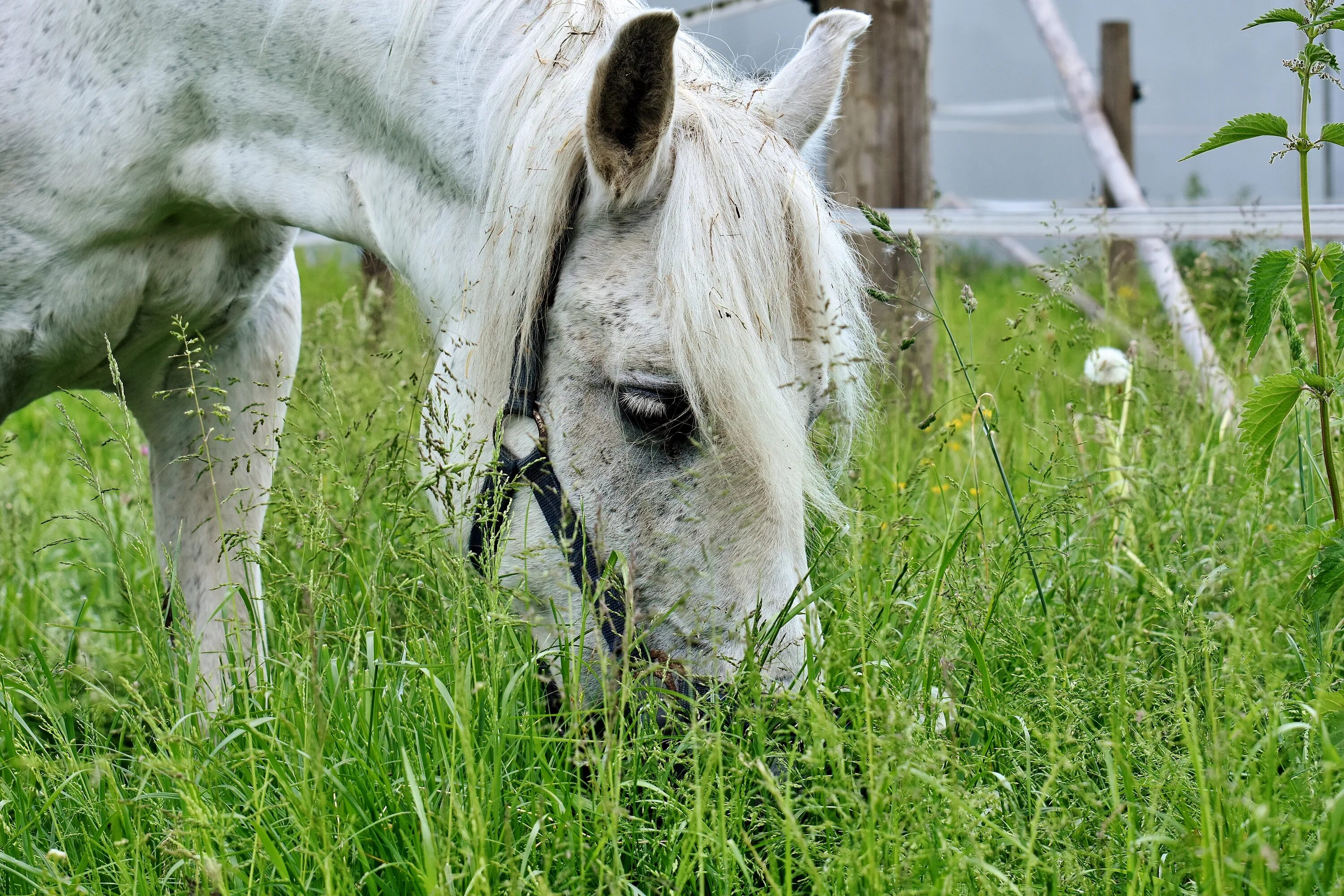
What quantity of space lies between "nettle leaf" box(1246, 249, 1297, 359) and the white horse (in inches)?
22.8

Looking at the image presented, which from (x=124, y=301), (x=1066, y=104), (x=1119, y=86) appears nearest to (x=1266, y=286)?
(x=124, y=301)

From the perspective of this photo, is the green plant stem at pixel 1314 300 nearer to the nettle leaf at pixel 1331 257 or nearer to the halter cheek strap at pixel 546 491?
the nettle leaf at pixel 1331 257

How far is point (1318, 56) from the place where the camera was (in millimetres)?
1565

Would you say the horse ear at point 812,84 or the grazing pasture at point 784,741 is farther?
the horse ear at point 812,84

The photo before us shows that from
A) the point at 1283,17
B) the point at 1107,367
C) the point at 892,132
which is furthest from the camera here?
the point at 892,132

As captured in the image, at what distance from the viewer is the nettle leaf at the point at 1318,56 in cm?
156

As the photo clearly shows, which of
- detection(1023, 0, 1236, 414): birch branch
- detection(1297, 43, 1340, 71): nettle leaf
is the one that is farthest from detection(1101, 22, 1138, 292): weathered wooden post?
detection(1297, 43, 1340, 71): nettle leaf

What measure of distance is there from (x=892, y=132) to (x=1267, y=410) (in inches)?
104

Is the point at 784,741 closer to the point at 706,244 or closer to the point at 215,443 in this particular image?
the point at 706,244

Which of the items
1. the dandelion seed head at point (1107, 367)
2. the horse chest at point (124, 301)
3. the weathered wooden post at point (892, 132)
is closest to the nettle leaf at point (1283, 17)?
the dandelion seed head at point (1107, 367)

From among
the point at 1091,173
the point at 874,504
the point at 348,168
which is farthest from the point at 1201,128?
the point at 348,168

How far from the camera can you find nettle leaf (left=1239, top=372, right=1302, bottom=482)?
1577 mm

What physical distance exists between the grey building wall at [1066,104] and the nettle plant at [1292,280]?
7.22m

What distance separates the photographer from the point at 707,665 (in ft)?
5.17
